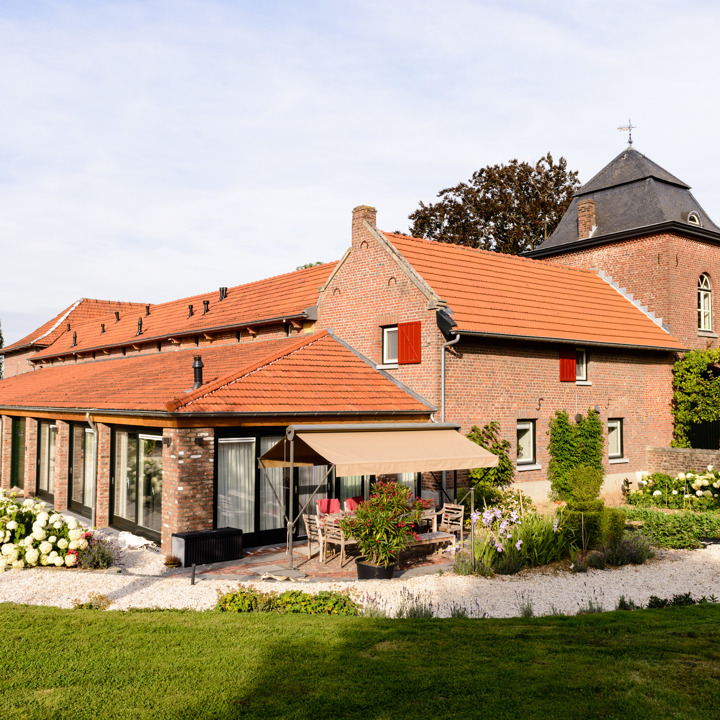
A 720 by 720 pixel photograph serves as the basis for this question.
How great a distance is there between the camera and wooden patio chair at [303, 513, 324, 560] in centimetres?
1335

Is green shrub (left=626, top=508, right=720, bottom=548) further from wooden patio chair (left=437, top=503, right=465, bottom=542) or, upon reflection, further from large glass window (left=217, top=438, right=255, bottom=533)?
large glass window (left=217, top=438, right=255, bottom=533)

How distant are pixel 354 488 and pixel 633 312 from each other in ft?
42.2

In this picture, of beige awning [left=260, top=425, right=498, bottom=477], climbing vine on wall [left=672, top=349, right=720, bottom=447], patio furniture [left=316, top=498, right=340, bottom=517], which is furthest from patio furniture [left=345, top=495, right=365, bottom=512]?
climbing vine on wall [left=672, top=349, right=720, bottom=447]

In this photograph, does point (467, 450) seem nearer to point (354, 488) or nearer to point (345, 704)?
point (354, 488)

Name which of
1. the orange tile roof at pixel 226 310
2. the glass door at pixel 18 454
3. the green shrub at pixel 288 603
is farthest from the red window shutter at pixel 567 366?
the glass door at pixel 18 454

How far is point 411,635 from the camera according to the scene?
25.7 ft

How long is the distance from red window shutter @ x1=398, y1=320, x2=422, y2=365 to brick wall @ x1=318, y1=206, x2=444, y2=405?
Answer: 0.48 feet

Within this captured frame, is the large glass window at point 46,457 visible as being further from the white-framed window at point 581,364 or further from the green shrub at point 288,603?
the white-framed window at point 581,364

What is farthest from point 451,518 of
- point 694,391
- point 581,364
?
point 694,391

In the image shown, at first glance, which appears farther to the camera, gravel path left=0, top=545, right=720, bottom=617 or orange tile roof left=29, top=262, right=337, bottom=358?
orange tile roof left=29, top=262, right=337, bottom=358

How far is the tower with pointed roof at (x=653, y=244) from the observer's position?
23672 millimetres

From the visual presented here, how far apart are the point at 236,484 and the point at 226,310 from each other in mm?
12279

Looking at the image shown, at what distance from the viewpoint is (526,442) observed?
19.1 m

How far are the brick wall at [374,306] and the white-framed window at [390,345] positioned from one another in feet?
0.56
